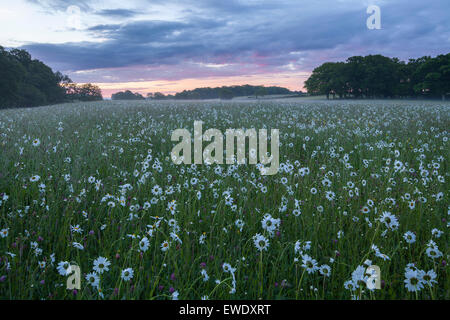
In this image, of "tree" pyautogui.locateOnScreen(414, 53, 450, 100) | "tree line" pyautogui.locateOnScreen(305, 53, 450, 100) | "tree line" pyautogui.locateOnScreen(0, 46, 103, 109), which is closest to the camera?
"tree line" pyautogui.locateOnScreen(0, 46, 103, 109)

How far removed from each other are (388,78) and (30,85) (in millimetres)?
80612

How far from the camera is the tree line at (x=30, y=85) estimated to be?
151 feet

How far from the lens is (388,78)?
71.5m

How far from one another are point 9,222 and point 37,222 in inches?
9.3

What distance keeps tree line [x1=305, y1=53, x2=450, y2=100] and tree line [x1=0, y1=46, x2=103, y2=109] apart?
6776 cm

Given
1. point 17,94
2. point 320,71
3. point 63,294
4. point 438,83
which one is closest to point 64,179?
point 63,294

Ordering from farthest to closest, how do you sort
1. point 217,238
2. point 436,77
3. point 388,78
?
point 388,78
point 436,77
point 217,238

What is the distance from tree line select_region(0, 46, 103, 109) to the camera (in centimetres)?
4600

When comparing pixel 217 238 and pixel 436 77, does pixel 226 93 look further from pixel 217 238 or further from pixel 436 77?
pixel 217 238

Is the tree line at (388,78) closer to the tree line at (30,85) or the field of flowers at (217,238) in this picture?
the tree line at (30,85)

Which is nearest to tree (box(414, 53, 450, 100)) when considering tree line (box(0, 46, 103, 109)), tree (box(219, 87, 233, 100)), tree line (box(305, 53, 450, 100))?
tree line (box(305, 53, 450, 100))

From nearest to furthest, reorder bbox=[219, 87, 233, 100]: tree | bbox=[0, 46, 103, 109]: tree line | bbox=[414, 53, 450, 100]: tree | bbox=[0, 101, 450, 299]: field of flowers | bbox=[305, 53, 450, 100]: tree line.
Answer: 1. bbox=[0, 101, 450, 299]: field of flowers
2. bbox=[0, 46, 103, 109]: tree line
3. bbox=[414, 53, 450, 100]: tree
4. bbox=[305, 53, 450, 100]: tree line
5. bbox=[219, 87, 233, 100]: tree

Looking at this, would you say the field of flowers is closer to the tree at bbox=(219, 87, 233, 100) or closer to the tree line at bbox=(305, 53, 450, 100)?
the tree line at bbox=(305, 53, 450, 100)

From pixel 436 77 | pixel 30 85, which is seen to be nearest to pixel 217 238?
pixel 30 85
